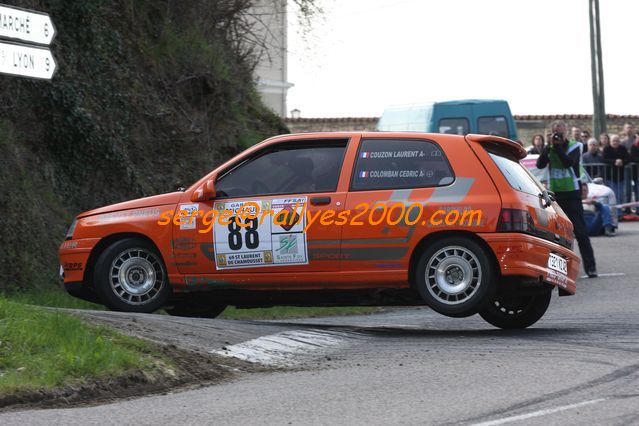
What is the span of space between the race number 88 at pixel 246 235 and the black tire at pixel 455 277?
1.47 m

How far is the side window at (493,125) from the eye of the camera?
97.6ft

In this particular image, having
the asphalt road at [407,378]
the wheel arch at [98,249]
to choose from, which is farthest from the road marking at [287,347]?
the wheel arch at [98,249]

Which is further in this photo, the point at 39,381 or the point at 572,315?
the point at 572,315

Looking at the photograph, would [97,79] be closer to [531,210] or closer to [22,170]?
[22,170]

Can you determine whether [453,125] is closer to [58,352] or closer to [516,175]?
[516,175]

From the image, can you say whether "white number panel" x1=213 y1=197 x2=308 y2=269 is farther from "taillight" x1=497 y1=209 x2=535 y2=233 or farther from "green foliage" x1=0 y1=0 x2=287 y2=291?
"green foliage" x1=0 y1=0 x2=287 y2=291

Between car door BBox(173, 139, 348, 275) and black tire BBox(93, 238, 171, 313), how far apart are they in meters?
0.37

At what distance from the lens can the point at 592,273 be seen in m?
17.4

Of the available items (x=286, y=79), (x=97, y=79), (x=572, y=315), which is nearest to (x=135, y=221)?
(x=572, y=315)

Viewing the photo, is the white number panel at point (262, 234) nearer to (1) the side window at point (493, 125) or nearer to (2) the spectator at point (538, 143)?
(2) the spectator at point (538, 143)

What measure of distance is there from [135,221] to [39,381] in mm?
4168

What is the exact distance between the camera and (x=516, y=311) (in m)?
11.8

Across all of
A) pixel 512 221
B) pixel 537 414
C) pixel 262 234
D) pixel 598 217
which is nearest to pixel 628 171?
pixel 598 217

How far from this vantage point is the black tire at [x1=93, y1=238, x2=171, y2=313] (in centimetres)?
1159
